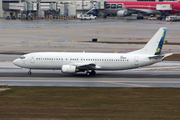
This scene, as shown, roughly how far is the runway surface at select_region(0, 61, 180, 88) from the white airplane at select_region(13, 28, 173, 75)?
1.66 meters

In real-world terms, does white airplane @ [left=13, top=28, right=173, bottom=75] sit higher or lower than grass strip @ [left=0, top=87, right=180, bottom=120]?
higher

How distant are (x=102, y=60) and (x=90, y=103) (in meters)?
15.4

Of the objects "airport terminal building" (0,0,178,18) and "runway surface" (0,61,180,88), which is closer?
"runway surface" (0,61,180,88)

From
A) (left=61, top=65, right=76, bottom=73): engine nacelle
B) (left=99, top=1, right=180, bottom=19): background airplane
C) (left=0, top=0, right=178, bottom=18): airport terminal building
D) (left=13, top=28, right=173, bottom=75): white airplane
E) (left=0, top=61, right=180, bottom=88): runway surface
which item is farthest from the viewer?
(left=0, top=0, right=178, bottom=18): airport terminal building

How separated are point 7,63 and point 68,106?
3053 centimetres

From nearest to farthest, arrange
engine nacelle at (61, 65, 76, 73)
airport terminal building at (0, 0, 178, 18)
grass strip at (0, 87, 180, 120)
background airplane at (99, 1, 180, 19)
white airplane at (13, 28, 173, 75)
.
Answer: grass strip at (0, 87, 180, 120) → engine nacelle at (61, 65, 76, 73) → white airplane at (13, 28, 173, 75) → background airplane at (99, 1, 180, 19) → airport terminal building at (0, 0, 178, 18)

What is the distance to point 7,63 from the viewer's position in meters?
56.5

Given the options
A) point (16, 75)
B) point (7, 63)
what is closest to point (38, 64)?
point (16, 75)

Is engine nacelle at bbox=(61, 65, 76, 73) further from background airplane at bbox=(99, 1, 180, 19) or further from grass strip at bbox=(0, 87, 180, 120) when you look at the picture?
background airplane at bbox=(99, 1, 180, 19)

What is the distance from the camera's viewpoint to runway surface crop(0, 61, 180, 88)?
1617 inches

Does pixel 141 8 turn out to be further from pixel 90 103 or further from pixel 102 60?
pixel 90 103

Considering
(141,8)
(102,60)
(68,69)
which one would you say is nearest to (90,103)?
(68,69)

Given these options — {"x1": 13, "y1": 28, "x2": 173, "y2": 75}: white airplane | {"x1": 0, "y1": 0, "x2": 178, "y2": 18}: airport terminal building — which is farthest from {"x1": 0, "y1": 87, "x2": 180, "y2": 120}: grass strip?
{"x1": 0, "y1": 0, "x2": 178, "y2": 18}: airport terminal building

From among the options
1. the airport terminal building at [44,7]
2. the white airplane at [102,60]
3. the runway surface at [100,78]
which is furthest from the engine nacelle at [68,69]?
the airport terminal building at [44,7]
